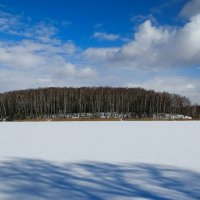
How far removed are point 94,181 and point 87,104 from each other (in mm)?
76232

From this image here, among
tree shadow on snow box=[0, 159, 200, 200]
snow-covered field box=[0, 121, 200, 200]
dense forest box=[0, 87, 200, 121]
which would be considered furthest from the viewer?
dense forest box=[0, 87, 200, 121]

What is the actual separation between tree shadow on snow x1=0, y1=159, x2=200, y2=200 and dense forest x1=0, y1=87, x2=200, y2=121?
6732cm

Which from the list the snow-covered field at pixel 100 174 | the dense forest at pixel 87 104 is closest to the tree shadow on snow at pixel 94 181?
the snow-covered field at pixel 100 174

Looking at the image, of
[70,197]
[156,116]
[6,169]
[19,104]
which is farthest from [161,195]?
[19,104]

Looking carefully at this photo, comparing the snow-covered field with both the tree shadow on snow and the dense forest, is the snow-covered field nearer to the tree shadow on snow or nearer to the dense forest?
the tree shadow on snow

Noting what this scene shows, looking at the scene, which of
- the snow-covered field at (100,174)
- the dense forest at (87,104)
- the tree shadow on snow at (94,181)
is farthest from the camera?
the dense forest at (87,104)

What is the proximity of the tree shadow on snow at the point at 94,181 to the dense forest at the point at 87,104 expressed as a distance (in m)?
67.3

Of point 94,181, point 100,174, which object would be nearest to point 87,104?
point 100,174

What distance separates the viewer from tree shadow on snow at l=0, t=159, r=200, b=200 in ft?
18.1

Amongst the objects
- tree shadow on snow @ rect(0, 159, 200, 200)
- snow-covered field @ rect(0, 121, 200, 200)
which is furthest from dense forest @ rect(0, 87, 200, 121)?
tree shadow on snow @ rect(0, 159, 200, 200)

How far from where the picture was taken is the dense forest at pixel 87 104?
258 feet

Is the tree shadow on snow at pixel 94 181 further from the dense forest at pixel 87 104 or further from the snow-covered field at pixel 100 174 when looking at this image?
the dense forest at pixel 87 104

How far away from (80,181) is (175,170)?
8.08ft

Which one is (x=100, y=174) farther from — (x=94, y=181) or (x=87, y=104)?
(x=87, y=104)
